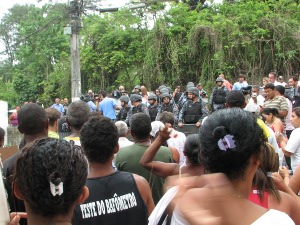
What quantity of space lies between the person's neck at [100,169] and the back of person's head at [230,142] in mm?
1419

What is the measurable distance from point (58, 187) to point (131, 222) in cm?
130

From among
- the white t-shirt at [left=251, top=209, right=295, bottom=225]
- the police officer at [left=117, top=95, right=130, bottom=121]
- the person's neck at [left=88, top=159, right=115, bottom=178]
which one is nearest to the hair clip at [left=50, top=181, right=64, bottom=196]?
the white t-shirt at [left=251, top=209, right=295, bottom=225]

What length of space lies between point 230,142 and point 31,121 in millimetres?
2484

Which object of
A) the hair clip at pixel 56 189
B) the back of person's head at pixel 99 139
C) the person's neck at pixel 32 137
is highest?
the hair clip at pixel 56 189

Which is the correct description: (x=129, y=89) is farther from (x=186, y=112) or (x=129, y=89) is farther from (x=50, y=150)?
(x=50, y=150)

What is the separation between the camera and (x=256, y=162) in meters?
2.15

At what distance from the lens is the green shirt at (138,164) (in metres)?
4.54

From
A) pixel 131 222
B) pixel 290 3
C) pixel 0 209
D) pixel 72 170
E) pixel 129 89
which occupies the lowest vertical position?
pixel 129 89

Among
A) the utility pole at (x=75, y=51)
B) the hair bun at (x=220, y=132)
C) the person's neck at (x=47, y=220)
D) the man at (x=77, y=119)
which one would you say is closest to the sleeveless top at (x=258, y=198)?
the hair bun at (x=220, y=132)

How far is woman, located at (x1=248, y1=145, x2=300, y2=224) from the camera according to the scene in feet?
9.18

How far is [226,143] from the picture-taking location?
2037mm

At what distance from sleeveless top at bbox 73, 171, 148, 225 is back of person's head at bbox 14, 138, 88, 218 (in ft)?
3.53

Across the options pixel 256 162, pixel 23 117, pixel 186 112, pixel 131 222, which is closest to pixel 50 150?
pixel 256 162

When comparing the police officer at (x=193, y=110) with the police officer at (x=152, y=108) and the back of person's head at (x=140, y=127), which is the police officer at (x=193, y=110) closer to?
the police officer at (x=152, y=108)
